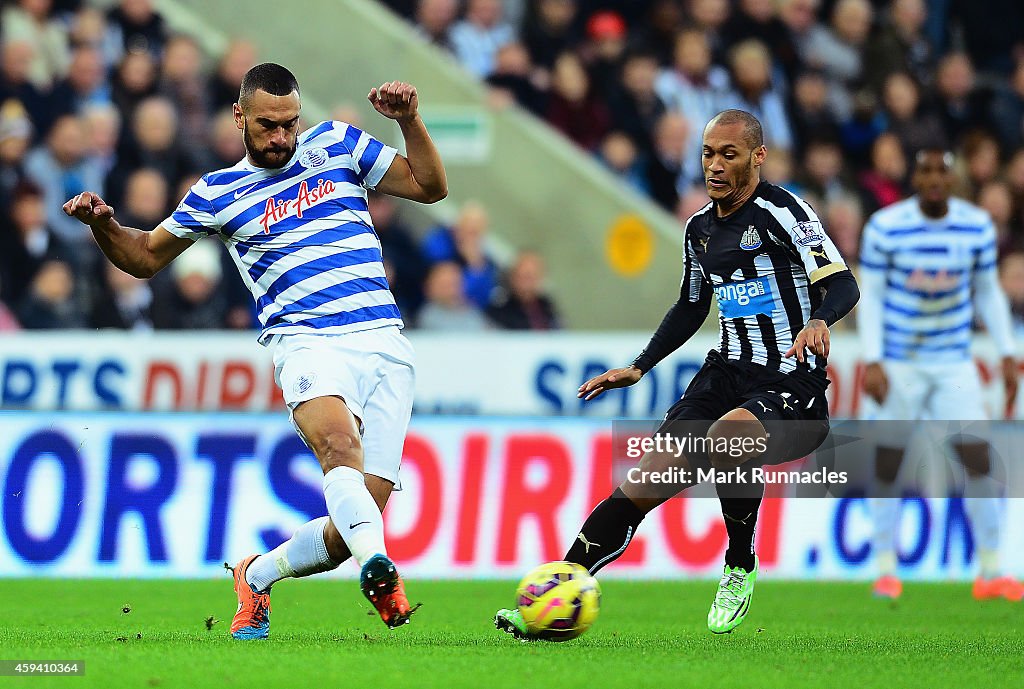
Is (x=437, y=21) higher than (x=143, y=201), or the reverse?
(x=437, y=21)

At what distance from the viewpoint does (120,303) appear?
12383 millimetres

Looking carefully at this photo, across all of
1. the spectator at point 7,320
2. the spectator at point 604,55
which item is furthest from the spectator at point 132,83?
the spectator at point 604,55

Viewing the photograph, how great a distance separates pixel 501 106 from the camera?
48.3 feet

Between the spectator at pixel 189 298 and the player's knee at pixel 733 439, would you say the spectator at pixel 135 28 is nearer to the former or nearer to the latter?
the spectator at pixel 189 298

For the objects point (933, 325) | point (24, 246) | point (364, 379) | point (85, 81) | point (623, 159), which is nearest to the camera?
point (364, 379)

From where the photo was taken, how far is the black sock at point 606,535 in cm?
682

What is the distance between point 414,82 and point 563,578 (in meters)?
8.94

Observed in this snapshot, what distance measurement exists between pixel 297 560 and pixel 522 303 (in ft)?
22.9

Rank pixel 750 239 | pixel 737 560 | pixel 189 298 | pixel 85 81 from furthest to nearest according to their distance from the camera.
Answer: pixel 85 81, pixel 189 298, pixel 737 560, pixel 750 239

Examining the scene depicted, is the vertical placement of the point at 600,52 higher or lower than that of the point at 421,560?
higher

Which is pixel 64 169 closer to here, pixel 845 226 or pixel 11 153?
pixel 11 153

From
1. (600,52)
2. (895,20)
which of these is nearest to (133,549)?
(600,52)

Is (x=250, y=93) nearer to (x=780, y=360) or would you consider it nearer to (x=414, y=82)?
(x=780, y=360)

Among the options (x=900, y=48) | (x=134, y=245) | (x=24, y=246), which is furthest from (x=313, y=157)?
(x=900, y=48)
